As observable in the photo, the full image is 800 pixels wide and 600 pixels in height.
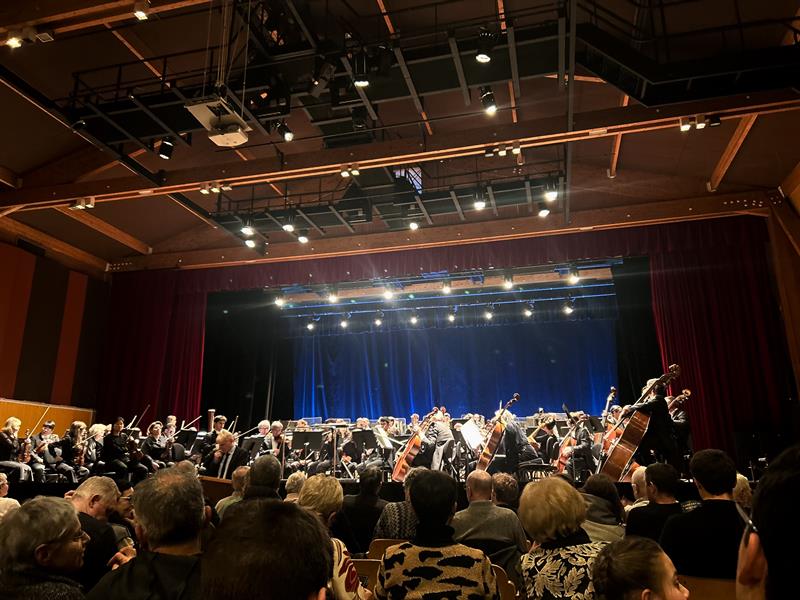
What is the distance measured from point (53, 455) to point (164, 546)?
7965 mm

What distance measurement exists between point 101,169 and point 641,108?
802 cm

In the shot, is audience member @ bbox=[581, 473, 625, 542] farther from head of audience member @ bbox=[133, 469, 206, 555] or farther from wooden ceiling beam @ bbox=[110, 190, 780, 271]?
wooden ceiling beam @ bbox=[110, 190, 780, 271]

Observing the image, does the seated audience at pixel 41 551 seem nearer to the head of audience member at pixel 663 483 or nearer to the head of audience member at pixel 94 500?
the head of audience member at pixel 94 500

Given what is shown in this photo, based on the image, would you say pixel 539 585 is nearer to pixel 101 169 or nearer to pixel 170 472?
pixel 170 472

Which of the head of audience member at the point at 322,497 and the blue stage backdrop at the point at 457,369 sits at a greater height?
the blue stage backdrop at the point at 457,369

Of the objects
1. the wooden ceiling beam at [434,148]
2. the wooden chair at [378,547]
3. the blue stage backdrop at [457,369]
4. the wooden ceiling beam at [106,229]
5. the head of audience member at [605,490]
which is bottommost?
the wooden chair at [378,547]

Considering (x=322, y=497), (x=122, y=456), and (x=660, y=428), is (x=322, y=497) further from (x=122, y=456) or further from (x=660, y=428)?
(x=122, y=456)

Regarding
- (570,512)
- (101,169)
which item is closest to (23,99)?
(101,169)

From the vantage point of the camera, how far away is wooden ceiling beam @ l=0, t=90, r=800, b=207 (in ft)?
22.9

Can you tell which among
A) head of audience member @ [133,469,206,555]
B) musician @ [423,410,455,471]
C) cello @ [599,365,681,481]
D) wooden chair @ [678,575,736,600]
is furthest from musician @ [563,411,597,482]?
head of audience member @ [133,469,206,555]

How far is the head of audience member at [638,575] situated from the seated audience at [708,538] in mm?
1006

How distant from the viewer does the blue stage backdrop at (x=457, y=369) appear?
1430 cm

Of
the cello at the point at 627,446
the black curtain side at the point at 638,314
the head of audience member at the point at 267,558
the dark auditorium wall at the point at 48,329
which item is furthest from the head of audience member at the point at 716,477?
the dark auditorium wall at the point at 48,329

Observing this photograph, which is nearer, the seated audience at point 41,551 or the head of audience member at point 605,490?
the seated audience at point 41,551
